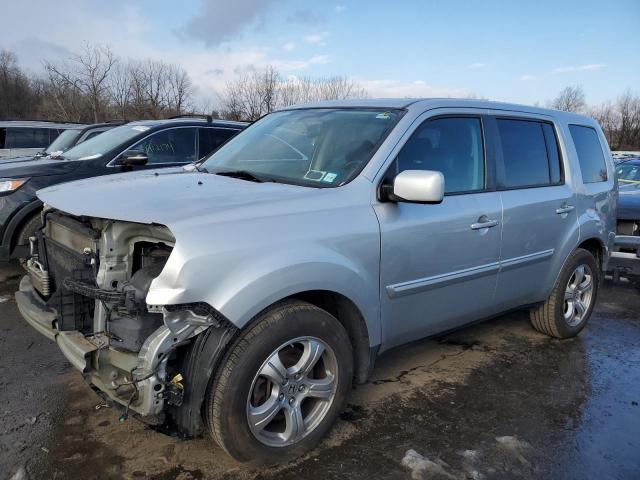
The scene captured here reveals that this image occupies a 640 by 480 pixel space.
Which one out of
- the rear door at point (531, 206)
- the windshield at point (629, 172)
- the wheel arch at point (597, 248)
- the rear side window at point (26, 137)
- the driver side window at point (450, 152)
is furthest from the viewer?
the rear side window at point (26, 137)

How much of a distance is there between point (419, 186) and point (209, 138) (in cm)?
503

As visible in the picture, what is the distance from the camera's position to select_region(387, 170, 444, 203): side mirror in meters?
2.68

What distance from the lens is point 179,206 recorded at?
95.8 inches

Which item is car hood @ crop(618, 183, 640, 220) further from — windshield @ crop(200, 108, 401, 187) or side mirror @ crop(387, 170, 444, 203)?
side mirror @ crop(387, 170, 444, 203)

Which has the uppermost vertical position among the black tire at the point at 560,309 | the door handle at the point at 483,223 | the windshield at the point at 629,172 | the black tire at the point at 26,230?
the windshield at the point at 629,172

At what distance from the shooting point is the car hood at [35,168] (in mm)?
5602

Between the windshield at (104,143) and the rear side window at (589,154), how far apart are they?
4.94 metres

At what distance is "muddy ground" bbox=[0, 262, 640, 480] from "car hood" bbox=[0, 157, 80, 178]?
6.47ft

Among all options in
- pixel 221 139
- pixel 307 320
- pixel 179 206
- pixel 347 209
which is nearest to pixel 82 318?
pixel 179 206

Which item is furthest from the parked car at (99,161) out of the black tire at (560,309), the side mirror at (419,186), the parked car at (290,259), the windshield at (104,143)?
the black tire at (560,309)

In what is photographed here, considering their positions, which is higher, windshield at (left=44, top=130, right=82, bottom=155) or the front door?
windshield at (left=44, top=130, right=82, bottom=155)

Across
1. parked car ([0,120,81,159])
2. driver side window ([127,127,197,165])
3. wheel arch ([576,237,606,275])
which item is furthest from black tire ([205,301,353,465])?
parked car ([0,120,81,159])

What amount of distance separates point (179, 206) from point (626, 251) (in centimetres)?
581

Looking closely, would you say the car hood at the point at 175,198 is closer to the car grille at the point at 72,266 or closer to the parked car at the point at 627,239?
the car grille at the point at 72,266
